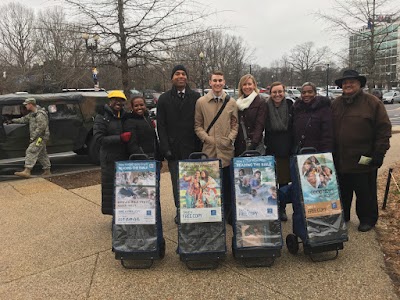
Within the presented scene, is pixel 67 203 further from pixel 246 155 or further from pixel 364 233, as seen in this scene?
pixel 364 233

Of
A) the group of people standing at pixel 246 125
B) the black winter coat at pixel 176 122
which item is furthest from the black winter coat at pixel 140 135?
the black winter coat at pixel 176 122

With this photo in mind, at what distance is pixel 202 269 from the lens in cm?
332

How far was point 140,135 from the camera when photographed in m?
4.10

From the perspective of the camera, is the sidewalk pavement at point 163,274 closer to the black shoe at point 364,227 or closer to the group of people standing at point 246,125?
the black shoe at point 364,227

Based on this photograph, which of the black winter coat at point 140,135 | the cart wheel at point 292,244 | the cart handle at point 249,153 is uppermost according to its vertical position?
the black winter coat at point 140,135

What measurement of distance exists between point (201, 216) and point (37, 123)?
533 cm

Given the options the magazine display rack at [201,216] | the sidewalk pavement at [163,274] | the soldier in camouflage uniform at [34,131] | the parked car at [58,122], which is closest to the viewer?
the sidewalk pavement at [163,274]

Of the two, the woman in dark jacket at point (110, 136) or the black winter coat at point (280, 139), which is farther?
the black winter coat at point (280, 139)

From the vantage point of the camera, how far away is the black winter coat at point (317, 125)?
3959mm

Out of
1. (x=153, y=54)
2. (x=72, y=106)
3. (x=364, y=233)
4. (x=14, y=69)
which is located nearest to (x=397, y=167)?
(x=364, y=233)

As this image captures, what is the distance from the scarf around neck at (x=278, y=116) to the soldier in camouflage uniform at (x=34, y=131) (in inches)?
202

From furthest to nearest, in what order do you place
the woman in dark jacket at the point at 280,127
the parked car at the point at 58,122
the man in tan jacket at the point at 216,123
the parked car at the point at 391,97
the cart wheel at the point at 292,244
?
the parked car at the point at 391,97, the parked car at the point at 58,122, the woman in dark jacket at the point at 280,127, the man in tan jacket at the point at 216,123, the cart wheel at the point at 292,244

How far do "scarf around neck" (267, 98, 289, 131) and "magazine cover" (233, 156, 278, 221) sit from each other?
2.37 ft

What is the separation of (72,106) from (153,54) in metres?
2.53
